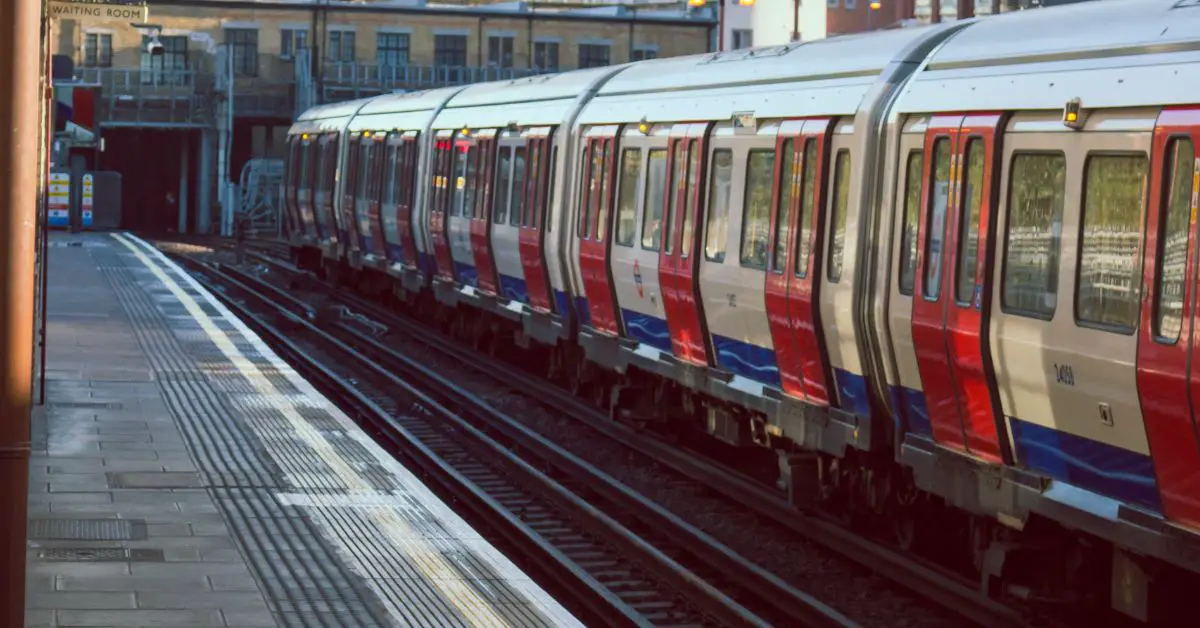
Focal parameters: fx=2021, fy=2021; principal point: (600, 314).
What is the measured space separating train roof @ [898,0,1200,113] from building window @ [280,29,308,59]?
5729 cm

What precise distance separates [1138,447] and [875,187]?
3.70 meters

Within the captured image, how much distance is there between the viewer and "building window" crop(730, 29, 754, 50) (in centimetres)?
9575

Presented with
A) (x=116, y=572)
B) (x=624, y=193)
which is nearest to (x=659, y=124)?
(x=624, y=193)

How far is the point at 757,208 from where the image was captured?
1527cm

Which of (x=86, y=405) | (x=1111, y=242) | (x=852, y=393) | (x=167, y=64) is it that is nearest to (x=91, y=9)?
(x=86, y=405)

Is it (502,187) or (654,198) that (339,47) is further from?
(654,198)

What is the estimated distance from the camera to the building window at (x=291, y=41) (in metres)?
68.1

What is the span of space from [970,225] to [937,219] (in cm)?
48

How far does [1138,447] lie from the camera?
9.63m

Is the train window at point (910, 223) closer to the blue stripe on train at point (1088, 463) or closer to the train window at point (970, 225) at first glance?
the train window at point (970, 225)

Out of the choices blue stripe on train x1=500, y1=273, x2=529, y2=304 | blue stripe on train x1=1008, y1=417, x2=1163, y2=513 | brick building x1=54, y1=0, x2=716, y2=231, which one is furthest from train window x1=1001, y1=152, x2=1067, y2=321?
brick building x1=54, y1=0, x2=716, y2=231

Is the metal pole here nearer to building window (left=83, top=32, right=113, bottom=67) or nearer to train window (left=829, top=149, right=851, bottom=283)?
train window (left=829, top=149, right=851, bottom=283)

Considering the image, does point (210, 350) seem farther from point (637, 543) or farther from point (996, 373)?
point (996, 373)

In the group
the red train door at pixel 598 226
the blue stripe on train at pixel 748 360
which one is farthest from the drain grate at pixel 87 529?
the red train door at pixel 598 226
